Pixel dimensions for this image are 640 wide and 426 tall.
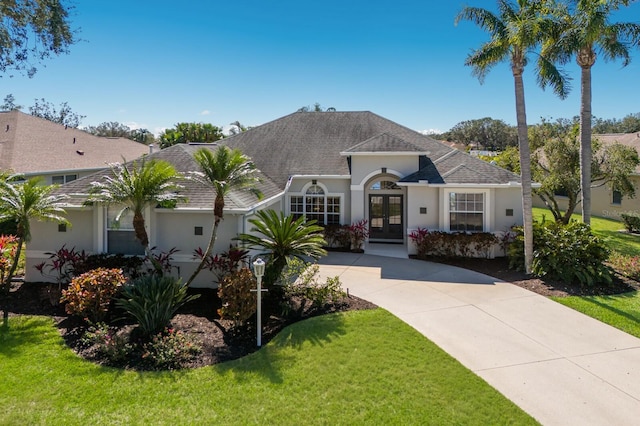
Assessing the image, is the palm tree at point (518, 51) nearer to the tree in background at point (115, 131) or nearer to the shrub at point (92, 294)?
the shrub at point (92, 294)

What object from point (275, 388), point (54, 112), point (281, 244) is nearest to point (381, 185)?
point (281, 244)

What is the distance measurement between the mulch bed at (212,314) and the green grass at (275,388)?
438mm

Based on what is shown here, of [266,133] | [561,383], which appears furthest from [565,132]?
[561,383]

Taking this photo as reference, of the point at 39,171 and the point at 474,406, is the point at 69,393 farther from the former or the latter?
the point at 39,171

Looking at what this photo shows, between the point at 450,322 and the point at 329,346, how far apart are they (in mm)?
3413

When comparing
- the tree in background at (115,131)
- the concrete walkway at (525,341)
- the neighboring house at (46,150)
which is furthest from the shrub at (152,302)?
the tree in background at (115,131)

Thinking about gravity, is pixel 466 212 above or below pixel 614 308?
above

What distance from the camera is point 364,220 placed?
18500 millimetres

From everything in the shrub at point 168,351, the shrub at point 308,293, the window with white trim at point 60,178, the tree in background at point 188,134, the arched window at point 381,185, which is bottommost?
the shrub at point 168,351

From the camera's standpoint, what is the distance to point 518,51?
12.8 meters

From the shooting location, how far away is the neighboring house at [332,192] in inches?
476

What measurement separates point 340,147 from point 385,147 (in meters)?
3.73

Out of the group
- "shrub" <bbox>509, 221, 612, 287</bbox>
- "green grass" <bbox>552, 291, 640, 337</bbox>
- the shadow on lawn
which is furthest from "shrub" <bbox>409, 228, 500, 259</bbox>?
the shadow on lawn

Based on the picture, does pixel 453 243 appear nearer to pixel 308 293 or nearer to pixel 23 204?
pixel 308 293
